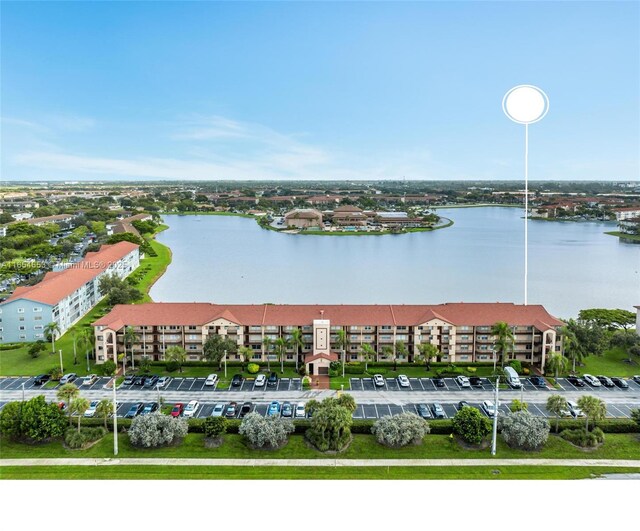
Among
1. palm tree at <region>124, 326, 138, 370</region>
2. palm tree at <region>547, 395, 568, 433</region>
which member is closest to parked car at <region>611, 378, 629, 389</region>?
palm tree at <region>547, 395, 568, 433</region>

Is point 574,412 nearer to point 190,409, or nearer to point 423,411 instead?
point 423,411

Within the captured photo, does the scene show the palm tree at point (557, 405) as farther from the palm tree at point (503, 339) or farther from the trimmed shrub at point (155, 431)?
the trimmed shrub at point (155, 431)

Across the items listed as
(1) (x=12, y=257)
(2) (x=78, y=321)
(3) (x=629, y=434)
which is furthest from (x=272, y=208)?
(3) (x=629, y=434)

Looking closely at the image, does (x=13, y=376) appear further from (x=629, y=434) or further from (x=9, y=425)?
(x=629, y=434)

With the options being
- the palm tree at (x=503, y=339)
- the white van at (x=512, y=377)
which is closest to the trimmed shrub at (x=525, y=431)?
the white van at (x=512, y=377)

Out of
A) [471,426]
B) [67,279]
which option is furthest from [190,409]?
[67,279]

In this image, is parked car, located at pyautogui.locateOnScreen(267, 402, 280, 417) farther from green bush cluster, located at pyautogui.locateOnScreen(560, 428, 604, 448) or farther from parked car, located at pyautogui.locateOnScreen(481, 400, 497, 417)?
green bush cluster, located at pyautogui.locateOnScreen(560, 428, 604, 448)
